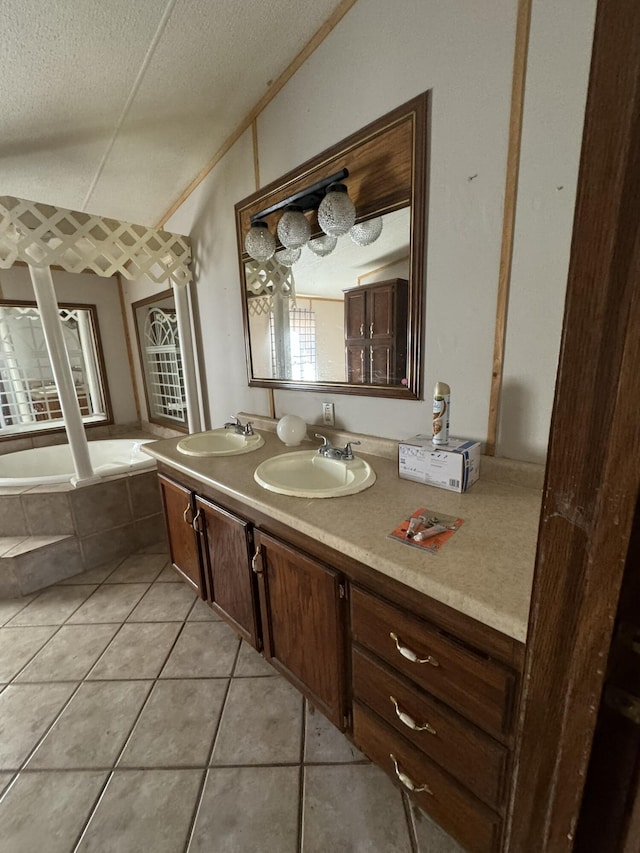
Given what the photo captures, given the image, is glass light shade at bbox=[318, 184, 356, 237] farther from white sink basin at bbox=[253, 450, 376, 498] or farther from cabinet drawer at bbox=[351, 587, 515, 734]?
cabinet drawer at bbox=[351, 587, 515, 734]

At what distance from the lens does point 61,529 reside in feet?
7.14

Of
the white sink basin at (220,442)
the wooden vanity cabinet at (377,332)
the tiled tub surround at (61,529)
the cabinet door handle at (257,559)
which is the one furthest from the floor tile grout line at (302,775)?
the tiled tub surround at (61,529)

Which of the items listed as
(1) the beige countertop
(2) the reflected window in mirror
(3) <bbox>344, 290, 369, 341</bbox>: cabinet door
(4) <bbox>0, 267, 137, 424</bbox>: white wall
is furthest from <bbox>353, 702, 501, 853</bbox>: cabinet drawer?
(4) <bbox>0, 267, 137, 424</bbox>: white wall

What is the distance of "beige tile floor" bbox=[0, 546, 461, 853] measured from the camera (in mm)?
1009

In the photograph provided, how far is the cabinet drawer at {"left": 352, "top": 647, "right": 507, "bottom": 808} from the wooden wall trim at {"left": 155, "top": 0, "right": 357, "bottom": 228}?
2.18 m

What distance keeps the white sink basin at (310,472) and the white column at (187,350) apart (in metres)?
1.36

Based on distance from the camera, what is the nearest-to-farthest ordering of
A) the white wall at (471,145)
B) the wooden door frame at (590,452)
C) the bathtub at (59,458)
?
the wooden door frame at (590,452), the white wall at (471,145), the bathtub at (59,458)

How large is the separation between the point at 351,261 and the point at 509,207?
2.03ft

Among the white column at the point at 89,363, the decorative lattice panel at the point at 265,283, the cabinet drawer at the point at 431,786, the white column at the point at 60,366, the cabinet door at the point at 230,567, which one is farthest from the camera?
the white column at the point at 89,363

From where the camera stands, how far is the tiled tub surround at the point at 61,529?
203 cm

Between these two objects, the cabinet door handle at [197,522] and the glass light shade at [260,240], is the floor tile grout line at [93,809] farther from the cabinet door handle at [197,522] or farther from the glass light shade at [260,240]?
the glass light shade at [260,240]

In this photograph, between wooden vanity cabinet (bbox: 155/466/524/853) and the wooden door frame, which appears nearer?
the wooden door frame

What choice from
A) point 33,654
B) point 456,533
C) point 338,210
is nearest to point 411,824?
point 456,533

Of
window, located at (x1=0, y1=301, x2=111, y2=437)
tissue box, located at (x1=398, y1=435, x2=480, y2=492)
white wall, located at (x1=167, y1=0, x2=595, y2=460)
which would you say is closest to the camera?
white wall, located at (x1=167, y1=0, x2=595, y2=460)
